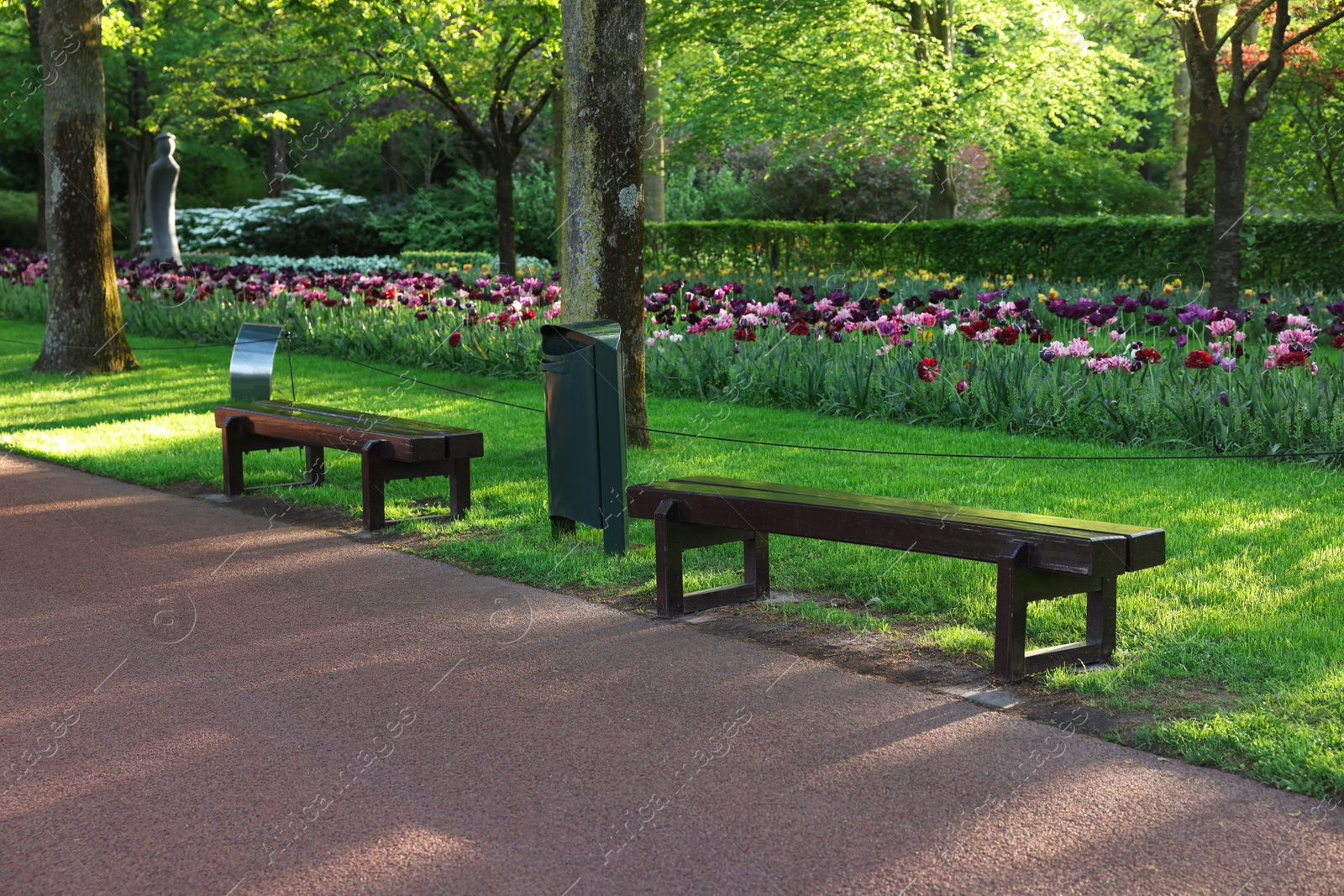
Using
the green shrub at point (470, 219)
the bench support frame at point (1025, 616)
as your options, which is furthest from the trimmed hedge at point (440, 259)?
the bench support frame at point (1025, 616)

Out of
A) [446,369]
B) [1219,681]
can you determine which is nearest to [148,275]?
[446,369]

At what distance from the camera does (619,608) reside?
5238 millimetres

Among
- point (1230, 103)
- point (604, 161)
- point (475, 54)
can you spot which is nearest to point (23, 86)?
point (475, 54)

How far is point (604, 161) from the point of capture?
7742mm

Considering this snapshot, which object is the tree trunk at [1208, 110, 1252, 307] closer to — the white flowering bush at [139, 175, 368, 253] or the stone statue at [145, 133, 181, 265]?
the stone statue at [145, 133, 181, 265]

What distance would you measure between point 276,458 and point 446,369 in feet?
14.1

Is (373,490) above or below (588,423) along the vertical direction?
below

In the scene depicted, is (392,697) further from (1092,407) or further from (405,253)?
(405,253)

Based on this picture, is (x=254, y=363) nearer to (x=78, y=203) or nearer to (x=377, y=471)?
(x=377, y=471)

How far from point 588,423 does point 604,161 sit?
249 cm

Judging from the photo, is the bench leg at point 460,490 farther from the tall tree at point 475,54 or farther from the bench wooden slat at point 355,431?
the tall tree at point 475,54

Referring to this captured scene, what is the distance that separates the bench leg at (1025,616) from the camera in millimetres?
4172

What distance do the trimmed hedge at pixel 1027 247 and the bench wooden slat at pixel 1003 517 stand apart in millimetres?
11141

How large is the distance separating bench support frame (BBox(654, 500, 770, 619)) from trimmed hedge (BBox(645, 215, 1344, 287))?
11103mm
